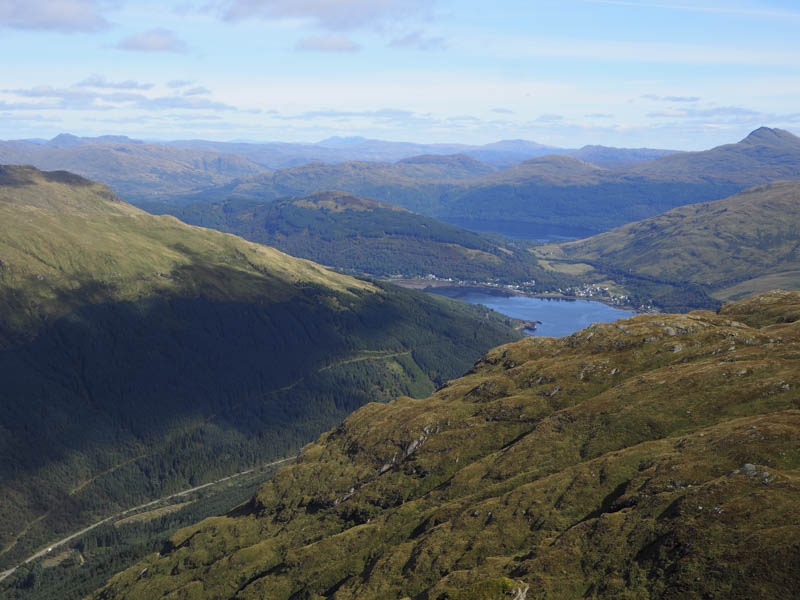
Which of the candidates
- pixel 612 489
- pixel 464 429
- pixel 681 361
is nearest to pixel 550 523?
pixel 612 489

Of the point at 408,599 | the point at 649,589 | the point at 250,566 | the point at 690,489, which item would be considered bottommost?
the point at 250,566

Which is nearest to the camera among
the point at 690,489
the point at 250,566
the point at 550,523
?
the point at 690,489

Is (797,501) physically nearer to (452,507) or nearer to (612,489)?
(612,489)

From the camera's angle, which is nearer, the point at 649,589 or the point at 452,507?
the point at 649,589


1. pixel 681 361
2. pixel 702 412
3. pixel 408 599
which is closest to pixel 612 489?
pixel 702 412

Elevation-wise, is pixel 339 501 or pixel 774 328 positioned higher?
pixel 774 328

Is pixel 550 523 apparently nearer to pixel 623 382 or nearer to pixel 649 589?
pixel 649 589

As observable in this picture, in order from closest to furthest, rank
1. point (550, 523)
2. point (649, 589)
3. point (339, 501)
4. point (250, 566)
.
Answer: point (649, 589), point (550, 523), point (250, 566), point (339, 501)
